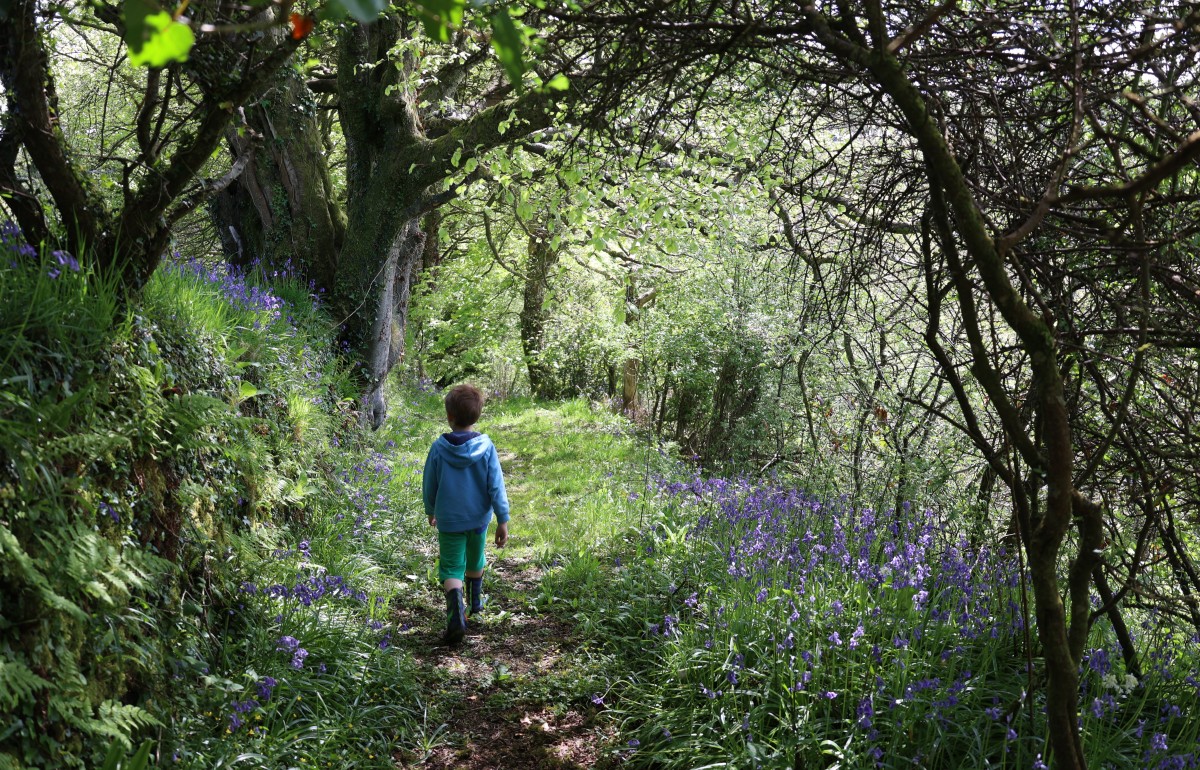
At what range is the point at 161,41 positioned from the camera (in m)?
0.96

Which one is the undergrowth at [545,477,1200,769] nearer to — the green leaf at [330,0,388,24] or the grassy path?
the grassy path

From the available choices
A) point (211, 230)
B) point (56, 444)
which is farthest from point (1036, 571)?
point (211, 230)

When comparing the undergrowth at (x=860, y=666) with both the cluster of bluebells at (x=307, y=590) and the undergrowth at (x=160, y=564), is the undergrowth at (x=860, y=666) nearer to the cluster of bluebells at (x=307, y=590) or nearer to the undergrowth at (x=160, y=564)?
the undergrowth at (x=160, y=564)

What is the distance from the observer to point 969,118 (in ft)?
8.87

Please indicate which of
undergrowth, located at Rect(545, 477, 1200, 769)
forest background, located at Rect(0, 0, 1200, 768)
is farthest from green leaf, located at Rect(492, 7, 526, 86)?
undergrowth, located at Rect(545, 477, 1200, 769)

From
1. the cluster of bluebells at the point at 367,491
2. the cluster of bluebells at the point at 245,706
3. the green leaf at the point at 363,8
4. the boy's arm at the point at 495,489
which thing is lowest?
the cluster of bluebells at the point at 245,706

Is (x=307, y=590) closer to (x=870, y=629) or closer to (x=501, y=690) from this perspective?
(x=501, y=690)

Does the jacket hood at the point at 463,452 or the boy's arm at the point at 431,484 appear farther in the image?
the boy's arm at the point at 431,484

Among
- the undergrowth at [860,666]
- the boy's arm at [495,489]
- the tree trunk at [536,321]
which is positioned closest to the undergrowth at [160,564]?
the boy's arm at [495,489]

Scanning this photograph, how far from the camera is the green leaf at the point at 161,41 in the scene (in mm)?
956

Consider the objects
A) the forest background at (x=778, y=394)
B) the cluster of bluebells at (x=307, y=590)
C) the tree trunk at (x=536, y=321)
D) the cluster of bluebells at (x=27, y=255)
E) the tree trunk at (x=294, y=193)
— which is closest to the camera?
the forest background at (x=778, y=394)

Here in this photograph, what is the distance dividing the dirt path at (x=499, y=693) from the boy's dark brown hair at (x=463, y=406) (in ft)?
4.77

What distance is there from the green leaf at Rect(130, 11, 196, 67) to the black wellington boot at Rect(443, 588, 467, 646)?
14.9ft

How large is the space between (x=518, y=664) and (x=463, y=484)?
1.26 m
